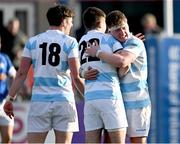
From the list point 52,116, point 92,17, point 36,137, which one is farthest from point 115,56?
point 36,137

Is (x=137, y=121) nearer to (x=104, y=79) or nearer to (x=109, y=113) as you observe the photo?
(x=109, y=113)

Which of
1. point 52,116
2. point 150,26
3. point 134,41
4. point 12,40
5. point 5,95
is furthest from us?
point 150,26

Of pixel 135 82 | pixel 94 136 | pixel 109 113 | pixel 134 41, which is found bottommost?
pixel 94 136

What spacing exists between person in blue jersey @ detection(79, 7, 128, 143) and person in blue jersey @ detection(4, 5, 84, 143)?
28 centimetres

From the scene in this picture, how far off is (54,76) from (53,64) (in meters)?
0.13

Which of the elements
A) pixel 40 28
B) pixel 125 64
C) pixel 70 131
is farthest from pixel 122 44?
pixel 40 28

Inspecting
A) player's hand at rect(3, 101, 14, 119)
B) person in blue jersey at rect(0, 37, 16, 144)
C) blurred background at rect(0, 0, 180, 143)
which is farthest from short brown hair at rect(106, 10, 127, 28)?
person in blue jersey at rect(0, 37, 16, 144)

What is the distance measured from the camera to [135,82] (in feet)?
33.8

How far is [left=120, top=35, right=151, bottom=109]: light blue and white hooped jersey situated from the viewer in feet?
33.8

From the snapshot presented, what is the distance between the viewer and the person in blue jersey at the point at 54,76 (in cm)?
1048

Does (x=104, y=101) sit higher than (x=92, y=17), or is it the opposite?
(x=92, y=17)

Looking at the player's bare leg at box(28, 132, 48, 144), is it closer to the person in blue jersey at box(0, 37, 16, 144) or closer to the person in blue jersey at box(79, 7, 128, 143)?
the person in blue jersey at box(79, 7, 128, 143)

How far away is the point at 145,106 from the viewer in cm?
1040

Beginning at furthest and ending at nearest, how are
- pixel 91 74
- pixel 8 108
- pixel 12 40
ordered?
pixel 12 40, pixel 8 108, pixel 91 74
